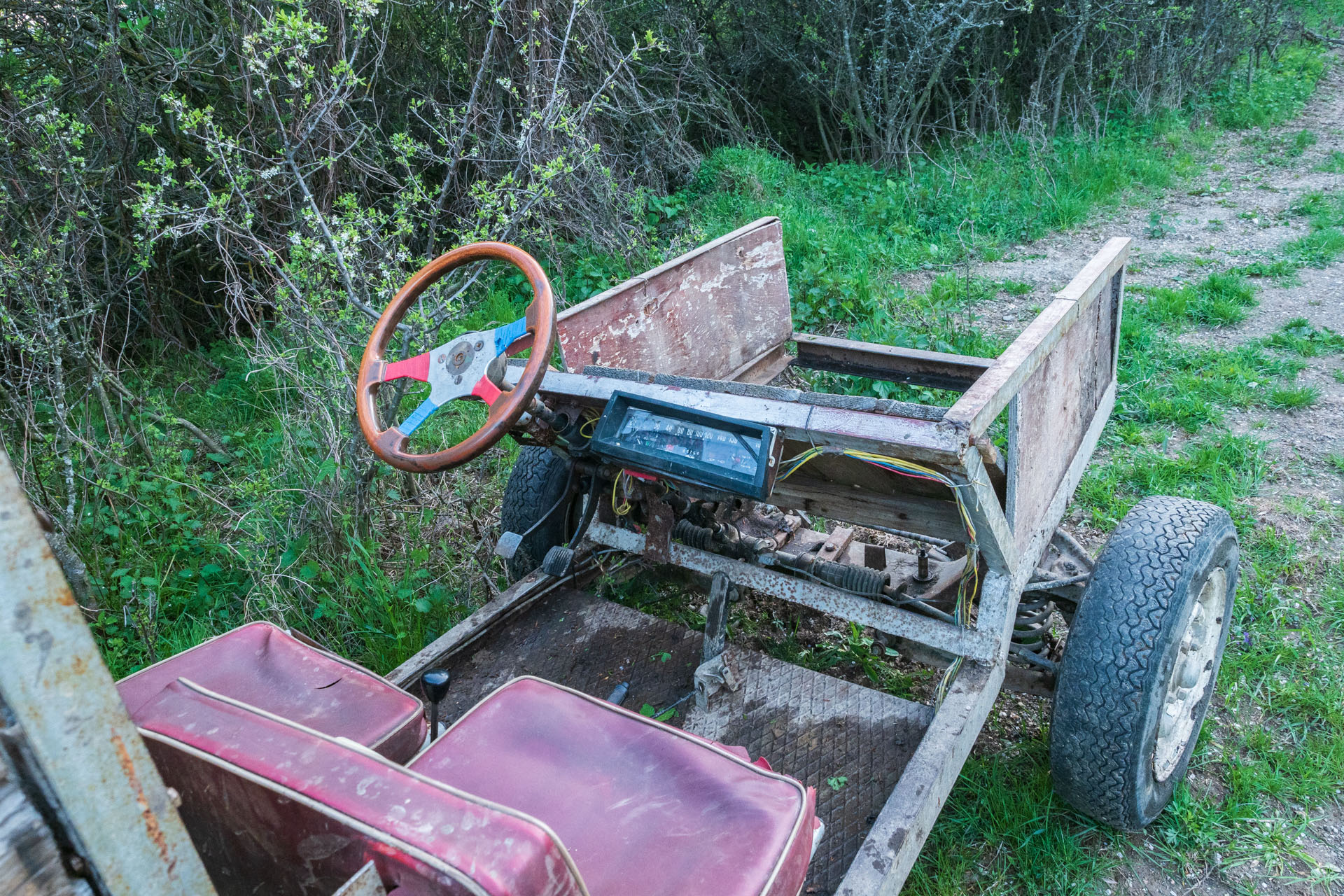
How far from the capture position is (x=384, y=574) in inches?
142

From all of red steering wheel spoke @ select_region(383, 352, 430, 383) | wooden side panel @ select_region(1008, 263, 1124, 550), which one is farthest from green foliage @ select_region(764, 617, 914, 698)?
red steering wheel spoke @ select_region(383, 352, 430, 383)

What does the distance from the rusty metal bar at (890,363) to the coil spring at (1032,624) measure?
844mm

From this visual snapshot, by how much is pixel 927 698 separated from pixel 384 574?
2174mm

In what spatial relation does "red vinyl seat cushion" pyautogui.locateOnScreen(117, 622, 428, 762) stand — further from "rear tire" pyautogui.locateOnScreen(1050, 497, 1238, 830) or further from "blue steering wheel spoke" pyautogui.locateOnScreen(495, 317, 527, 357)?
"rear tire" pyautogui.locateOnScreen(1050, 497, 1238, 830)

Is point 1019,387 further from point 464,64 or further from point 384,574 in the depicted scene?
point 464,64

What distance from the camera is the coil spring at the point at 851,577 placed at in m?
2.74

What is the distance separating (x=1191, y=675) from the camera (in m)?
2.63

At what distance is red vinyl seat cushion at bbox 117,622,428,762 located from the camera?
189 cm

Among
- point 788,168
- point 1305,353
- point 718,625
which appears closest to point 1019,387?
point 718,625

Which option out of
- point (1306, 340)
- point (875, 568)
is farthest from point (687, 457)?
point (1306, 340)

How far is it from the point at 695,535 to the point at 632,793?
1.21 metres

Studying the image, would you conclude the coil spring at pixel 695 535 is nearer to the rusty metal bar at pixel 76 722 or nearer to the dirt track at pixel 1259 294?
the dirt track at pixel 1259 294

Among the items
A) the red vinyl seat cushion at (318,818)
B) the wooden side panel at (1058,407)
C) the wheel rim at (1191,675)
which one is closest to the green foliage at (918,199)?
the wooden side panel at (1058,407)

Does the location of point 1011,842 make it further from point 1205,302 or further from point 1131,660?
point 1205,302
